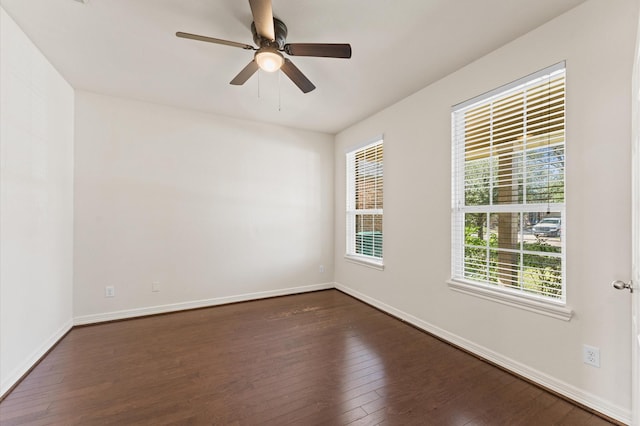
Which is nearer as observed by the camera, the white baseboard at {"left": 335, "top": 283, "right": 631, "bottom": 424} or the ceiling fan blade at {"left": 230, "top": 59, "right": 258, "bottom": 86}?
the white baseboard at {"left": 335, "top": 283, "right": 631, "bottom": 424}

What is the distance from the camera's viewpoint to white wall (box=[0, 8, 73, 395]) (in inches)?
76.4

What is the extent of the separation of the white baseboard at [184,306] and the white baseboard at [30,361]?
241mm

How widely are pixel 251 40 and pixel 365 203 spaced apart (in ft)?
8.57

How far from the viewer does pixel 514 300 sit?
7.06ft

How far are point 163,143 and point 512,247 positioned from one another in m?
3.96

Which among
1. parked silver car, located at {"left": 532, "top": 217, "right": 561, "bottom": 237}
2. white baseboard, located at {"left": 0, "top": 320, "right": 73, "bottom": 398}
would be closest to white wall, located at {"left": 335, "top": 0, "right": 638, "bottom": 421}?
parked silver car, located at {"left": 532, "top": 217, "right": 561, "bottom": 237}

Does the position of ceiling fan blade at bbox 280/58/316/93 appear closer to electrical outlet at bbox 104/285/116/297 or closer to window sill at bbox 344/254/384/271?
window sill at bbox 344/254/384/271

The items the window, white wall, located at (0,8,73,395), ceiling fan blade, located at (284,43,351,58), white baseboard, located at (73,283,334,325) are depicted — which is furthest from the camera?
the window

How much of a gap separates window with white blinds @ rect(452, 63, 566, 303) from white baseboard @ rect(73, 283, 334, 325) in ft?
8.11

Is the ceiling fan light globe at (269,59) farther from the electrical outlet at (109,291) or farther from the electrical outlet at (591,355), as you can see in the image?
the electrical outlet at (109,291)

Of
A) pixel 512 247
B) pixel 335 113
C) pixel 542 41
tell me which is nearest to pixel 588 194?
pixel 512 247

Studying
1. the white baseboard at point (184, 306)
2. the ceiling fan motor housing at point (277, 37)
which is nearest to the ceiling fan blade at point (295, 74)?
the ceiling fan motor housing at point (277, 37)

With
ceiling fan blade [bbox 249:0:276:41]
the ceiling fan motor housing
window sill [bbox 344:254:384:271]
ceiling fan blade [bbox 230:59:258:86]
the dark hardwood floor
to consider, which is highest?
the ceiling fan motor housing

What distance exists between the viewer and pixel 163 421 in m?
1.65
